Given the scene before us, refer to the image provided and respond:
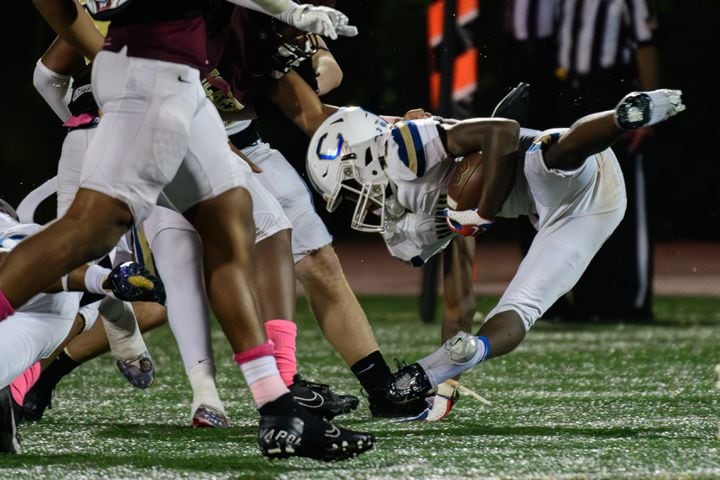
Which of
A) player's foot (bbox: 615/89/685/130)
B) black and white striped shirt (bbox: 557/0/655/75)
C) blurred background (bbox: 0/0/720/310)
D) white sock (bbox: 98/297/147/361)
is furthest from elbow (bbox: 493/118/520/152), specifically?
blurred background (bbox: 0/0/720/310)

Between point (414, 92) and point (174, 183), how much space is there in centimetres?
1219

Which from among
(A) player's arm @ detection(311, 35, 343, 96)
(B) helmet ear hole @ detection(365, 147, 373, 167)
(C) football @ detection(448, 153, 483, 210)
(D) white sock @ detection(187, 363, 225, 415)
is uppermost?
(A) player's arm @ detection(311, 35, 343, 96)

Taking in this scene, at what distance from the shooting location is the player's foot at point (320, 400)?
360 centimetres

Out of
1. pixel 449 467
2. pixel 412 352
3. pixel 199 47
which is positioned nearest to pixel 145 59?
pixel 199 47

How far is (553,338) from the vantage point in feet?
21.3

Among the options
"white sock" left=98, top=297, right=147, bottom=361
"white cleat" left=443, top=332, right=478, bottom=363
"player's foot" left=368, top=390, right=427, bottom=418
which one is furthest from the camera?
"white sock" left=98, top=297, right=147, bottom=361

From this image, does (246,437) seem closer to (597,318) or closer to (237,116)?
(237,116)

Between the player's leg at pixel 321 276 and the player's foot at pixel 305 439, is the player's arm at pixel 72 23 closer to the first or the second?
the player's leg at pixel 321 276

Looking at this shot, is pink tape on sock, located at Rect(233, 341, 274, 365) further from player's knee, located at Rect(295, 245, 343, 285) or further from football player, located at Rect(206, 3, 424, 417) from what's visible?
player's knee, located at Rect(295, 245, 343, 285)

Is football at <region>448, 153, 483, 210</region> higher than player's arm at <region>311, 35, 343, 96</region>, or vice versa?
player's arm at <region>311, 35, 343, 96</region>

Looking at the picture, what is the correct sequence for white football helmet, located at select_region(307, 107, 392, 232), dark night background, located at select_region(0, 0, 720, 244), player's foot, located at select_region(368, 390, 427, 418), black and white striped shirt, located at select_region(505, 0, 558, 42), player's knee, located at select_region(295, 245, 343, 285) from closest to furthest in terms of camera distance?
1. white football helmet, located at select_region(307, 107, 392, 232)
2. player's foot, located at select_region(368, 390, 427, 418)
3. player's knee, located at select_region(295, 245, 343, 285)
4. black and white striped shirt, located at select_region(505, 0, 558, 42)
5. dark night background, located at select_region(0, 0, 720, 244)

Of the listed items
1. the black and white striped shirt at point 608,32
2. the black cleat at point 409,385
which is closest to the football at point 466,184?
the black cleat at point 409,385

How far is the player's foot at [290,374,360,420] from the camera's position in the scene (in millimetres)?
3604

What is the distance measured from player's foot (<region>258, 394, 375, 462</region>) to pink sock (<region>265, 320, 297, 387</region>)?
0.86m
